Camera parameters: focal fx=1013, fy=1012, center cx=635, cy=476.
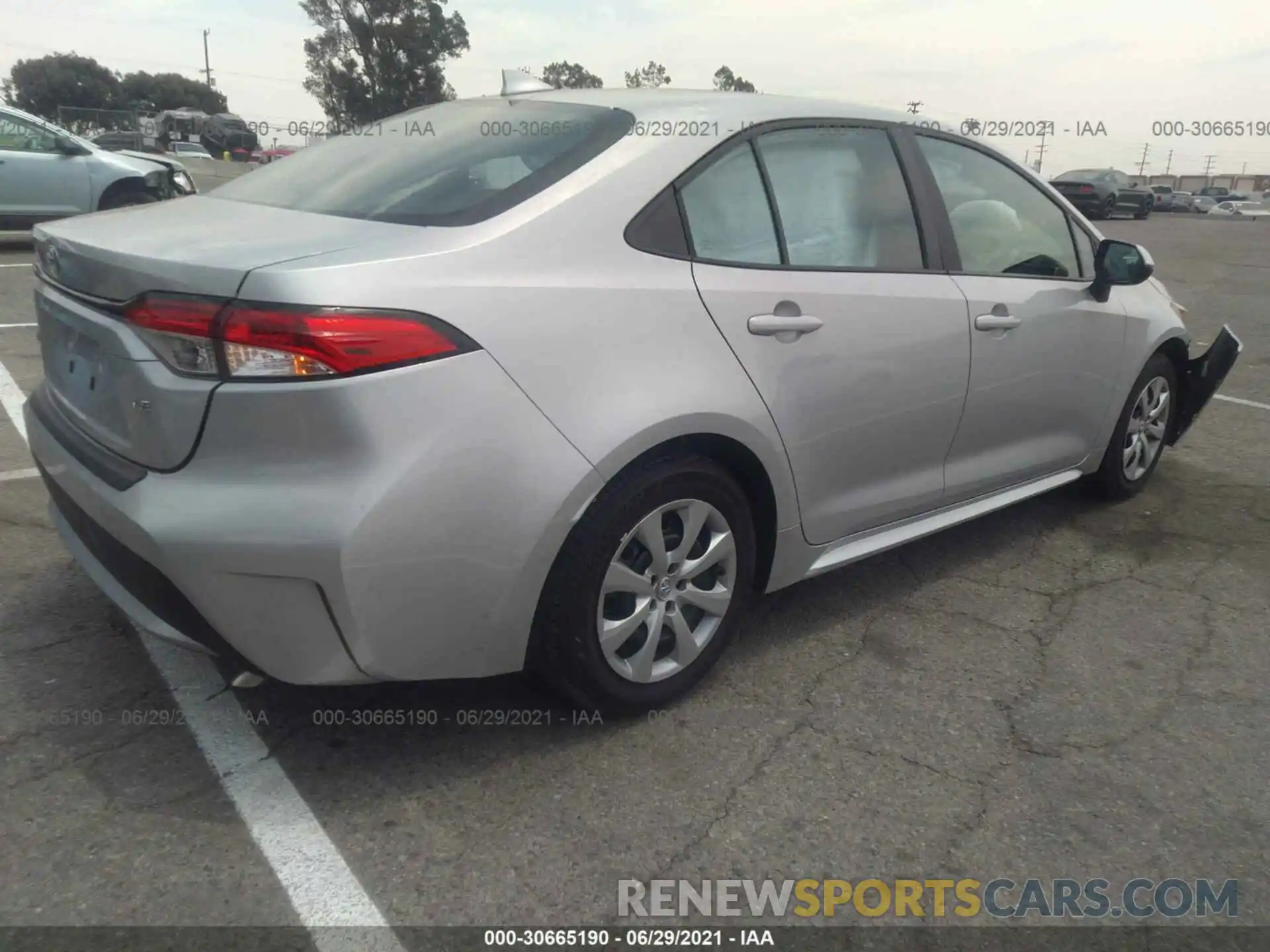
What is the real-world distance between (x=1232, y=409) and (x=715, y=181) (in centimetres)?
501

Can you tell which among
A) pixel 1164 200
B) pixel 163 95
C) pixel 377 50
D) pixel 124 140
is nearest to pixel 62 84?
pixel 163 95

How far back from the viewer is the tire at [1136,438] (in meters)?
4.20

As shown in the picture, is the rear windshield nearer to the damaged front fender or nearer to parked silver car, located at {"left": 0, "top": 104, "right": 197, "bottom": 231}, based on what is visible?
the damaged front fender

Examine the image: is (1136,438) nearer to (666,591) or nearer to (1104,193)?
(666,591)

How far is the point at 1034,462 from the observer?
3.73m

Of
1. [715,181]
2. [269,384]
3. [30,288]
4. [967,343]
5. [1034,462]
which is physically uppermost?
[715,181]

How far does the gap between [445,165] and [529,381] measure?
0.80m

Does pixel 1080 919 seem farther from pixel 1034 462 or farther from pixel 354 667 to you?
pixel 1034 462

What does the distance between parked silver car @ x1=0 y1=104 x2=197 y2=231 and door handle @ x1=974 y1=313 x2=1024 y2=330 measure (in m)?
10.2

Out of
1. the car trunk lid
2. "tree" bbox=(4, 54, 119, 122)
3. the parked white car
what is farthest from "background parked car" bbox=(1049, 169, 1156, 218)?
"tree" bbox=(4, 54, 119, 122)

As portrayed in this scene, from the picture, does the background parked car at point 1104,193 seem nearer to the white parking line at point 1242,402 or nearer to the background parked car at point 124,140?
the white parking line at point 1242,402

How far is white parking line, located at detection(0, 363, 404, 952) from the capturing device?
1.93 meters

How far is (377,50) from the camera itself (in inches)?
2160

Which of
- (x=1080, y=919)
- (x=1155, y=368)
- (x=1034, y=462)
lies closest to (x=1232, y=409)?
(x=1155, y=368)
